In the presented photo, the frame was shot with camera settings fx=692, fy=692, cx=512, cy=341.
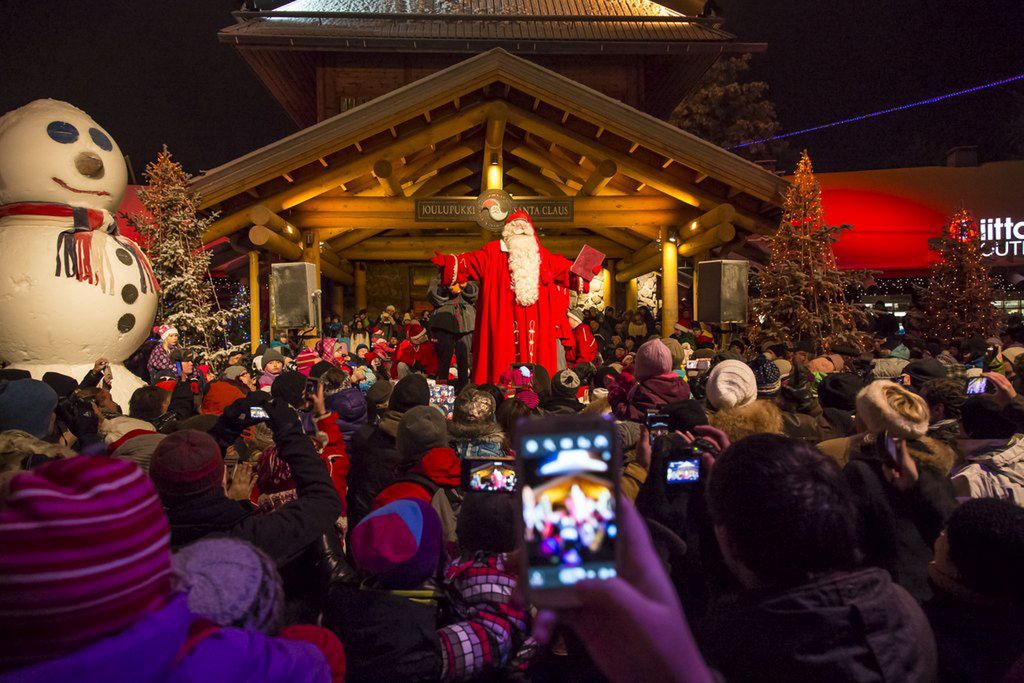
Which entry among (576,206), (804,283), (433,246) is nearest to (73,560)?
(576,206)

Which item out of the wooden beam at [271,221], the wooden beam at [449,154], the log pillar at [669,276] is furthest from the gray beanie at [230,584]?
the wooden beam at [449,154]

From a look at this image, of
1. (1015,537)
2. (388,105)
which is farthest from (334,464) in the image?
(388,105)

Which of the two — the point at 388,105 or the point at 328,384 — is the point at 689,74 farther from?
the point at 328,384

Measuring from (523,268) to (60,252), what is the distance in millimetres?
5659

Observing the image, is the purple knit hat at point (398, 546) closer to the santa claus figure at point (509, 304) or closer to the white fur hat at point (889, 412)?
the white fur hat at point (889, 412)

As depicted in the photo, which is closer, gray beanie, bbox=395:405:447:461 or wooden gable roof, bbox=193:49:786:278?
gray beanie, bbox=395:405:447:461

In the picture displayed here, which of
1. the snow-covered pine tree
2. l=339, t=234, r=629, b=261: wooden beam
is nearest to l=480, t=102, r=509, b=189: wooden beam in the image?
the snow-covered pine tree

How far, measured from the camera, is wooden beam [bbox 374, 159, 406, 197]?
11.2m

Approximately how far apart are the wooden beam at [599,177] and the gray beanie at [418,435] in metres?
9.14

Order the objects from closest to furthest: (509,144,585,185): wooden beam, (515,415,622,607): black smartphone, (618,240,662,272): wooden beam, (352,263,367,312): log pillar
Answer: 1. (515,415,622,607): black smartphone
2. (509,144,585,185): wooden beam
3. (618,240,662,272): wooden beam
4. (352,263,367,312): log pillar

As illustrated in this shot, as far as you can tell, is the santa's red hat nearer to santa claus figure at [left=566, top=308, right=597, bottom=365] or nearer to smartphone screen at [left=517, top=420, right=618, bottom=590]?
santa claus figure at [left=566, top=308, right=597, bottom=365]

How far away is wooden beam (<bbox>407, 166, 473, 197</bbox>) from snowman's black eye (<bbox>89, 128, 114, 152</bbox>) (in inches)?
278

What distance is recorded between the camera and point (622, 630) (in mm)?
925

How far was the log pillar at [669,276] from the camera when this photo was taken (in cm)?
1253
